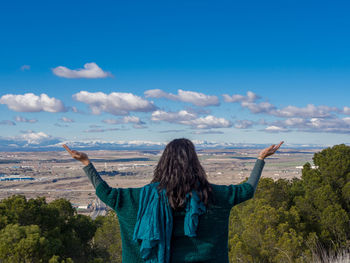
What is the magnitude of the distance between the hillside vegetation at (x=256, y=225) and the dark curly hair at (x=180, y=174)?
807 centimetres

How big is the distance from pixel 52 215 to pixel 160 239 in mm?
13469

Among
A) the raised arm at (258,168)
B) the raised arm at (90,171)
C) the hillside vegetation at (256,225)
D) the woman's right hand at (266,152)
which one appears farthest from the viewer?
the hillside vegetation at (256,225)

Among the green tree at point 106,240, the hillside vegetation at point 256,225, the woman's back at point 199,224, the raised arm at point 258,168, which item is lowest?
the green tree at point 106,240

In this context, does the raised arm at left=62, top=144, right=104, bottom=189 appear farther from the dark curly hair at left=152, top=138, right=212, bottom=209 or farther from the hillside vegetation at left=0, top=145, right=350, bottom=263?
the hillside vegetation at left=0, top=145, right=350, bottom=263

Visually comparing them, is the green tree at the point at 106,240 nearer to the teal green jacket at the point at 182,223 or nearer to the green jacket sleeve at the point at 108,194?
the teal green jacket at the point at 182,223

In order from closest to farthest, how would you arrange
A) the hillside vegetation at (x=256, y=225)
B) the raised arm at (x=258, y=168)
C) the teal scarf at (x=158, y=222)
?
the teal scarf at (x=158, y=222), the raised arm at (x=258, y=168), the hillside vegetation at (x=256, y=225)

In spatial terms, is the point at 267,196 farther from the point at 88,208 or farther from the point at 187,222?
the point at 88,208

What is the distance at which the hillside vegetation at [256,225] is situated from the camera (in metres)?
10.4

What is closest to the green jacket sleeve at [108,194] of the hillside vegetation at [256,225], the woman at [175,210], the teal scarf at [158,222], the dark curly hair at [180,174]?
the woman at [175,210]

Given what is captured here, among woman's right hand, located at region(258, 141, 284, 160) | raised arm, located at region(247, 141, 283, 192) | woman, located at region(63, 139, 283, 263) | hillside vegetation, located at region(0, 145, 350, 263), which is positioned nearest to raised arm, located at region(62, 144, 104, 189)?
woman, located at region(63, 139, 283, 263)

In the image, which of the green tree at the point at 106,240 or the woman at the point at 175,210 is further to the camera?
the green tree at the point at 106,240

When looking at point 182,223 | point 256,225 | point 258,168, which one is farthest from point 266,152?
point 256,225

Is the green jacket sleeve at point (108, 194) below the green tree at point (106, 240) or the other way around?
the other way around

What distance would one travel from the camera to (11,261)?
961 cm
